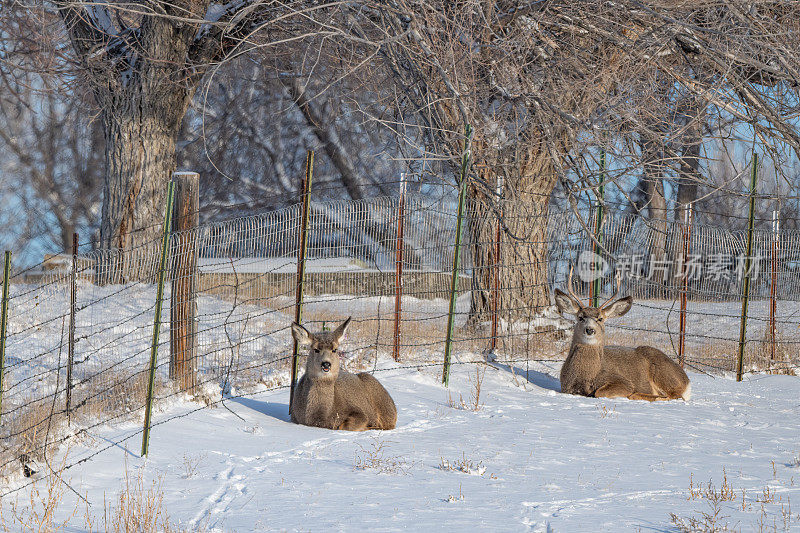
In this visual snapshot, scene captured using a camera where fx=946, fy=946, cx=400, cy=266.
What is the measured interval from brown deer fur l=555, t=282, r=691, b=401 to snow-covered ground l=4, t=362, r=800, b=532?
26 cm

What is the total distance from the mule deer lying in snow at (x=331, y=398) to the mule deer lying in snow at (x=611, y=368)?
2.97 metres

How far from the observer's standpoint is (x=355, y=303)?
18.7 metres

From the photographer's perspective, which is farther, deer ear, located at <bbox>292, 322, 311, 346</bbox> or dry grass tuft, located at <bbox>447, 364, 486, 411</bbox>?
dry grass tuft, located at <bbox>447, 364, 486, 411</bbox>

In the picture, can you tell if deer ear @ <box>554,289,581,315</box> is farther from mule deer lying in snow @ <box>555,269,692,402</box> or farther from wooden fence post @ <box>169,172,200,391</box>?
wooden fence post @ <box>169,172,200,391</box>

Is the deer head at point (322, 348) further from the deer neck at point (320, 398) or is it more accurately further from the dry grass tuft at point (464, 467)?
the dry grass tuft at point (464, 467)

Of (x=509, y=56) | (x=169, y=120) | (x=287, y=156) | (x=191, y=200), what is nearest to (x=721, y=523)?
(x=191, y=200)

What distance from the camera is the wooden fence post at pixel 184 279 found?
9.43 meters

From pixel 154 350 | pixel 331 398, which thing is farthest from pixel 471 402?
pixel 154 350

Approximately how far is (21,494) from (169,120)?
42.0ft

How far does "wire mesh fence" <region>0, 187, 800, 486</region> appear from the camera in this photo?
10156 millimetres

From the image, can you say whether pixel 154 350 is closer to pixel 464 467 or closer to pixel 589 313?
pixel 464 467

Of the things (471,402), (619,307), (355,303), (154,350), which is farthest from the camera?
(355,303)

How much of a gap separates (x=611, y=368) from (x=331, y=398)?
386 centimetres

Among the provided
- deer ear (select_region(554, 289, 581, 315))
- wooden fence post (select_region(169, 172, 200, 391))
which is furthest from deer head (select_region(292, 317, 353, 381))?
deer ear (select_region(554, 289, 581, 315))
